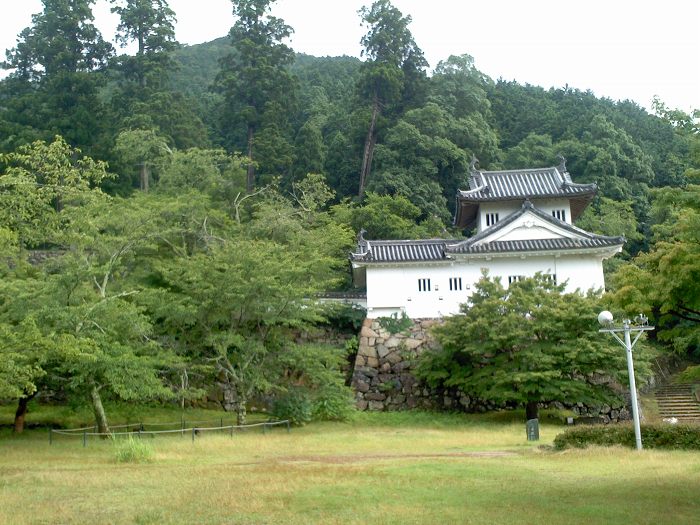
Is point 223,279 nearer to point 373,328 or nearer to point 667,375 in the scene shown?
point 373,328

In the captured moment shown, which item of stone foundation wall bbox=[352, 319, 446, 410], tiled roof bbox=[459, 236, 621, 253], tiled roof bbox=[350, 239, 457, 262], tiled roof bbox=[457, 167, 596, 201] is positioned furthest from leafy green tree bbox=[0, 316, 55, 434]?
Result: tiled roof bbox=[457, 167, 596, 201]

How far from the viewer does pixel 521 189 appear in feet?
113

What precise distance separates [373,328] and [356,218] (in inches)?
401

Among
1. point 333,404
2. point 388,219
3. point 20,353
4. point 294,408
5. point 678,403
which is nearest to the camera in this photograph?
point 20,353

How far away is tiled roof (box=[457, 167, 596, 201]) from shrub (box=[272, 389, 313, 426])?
12.7 m

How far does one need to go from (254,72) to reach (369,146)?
8.82 metres

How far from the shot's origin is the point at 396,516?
32.3 ft

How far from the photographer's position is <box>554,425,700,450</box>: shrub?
55.2 ft

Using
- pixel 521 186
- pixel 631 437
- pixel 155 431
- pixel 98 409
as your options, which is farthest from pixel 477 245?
pixel 98 409

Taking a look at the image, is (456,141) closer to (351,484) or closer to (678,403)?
(678,403)

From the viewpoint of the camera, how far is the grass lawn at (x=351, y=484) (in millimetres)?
10078

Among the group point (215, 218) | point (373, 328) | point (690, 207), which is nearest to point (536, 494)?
point (690, 207)

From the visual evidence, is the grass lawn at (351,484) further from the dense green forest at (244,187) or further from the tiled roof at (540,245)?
the tiled roof at (540,245)

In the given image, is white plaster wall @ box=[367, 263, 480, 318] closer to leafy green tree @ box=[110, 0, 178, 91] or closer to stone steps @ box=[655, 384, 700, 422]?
stone steps @ box=[655, 384, 700, 422]
